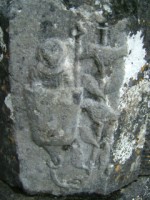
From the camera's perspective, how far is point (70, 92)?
4.04ft

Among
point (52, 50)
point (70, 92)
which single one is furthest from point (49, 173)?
point (52, 50)

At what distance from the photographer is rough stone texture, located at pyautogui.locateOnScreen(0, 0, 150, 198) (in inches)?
45.3

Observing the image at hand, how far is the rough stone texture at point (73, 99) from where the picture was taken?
1.15 m

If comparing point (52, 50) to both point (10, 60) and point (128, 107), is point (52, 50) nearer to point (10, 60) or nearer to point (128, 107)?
point (10, 60)

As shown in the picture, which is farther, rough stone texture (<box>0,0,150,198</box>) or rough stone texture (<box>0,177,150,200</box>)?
rough stone texture (<box>0,177,150,200</box>)

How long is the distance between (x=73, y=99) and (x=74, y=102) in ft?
0.04

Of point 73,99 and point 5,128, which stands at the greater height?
point 73,99

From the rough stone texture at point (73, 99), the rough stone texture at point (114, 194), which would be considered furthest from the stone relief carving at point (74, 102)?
the rough stone texture at point (114, 194)

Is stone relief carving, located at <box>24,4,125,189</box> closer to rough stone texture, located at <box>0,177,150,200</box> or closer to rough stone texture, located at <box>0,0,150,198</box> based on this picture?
rough stone texture, located at <box>0,0,150,198</box>

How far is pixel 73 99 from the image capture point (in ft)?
4.08

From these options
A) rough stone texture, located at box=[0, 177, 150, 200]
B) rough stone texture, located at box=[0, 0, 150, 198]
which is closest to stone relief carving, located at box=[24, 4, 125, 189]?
rough stone texture, located at box=[0, 0, 150, 198]

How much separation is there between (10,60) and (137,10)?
0.40 meters

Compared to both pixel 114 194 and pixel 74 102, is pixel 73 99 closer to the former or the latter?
pixel 74 102

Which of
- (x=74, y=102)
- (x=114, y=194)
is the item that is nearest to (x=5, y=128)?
(x=74, y=102)
